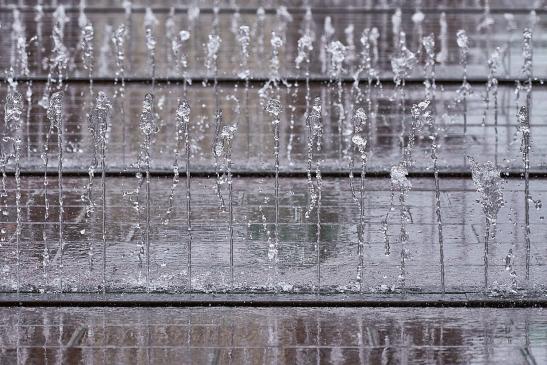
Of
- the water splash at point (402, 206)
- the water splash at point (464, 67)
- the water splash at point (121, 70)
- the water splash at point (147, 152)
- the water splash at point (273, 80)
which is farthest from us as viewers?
the water splash at point (273, 80)

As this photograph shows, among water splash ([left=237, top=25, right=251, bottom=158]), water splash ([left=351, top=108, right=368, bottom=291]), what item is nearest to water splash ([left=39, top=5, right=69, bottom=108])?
water splash ([left=237, top=25, right=251, bottom=158])

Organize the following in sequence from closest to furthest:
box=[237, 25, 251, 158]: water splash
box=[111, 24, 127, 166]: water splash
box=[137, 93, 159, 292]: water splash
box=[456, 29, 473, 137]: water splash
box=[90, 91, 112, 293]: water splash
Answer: box=[137, 93, 159, 292]: water splash, box=[90, 91, 112, 293]: water splash, box=[111, 24, 127, 166]: water splash, box=[237, 25, 251, 158]: water splash, box=[456, 29, 473, 137]: water splash

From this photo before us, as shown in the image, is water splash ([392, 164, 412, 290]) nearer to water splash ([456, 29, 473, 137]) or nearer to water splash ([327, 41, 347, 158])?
water splash ([327, 41, 347, 158])

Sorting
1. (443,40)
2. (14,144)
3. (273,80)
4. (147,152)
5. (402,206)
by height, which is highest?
(443,40)

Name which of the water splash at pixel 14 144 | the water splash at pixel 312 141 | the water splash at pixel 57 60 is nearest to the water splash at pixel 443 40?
the water splash at pixel 57 60

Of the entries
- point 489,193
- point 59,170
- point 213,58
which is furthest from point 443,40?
point 489,193

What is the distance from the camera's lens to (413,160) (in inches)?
427

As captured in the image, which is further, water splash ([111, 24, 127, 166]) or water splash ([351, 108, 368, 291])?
water splash ([111, 24, 127, 166])

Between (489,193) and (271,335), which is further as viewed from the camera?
(489,193)

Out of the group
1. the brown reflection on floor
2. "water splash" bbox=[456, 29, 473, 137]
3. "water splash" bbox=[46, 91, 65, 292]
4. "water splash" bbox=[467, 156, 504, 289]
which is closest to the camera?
the brown reflection on floor

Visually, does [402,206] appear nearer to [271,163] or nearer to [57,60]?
[271,163]

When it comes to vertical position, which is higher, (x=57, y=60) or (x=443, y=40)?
(x=443, y=40)

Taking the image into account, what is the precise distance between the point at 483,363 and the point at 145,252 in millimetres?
2442

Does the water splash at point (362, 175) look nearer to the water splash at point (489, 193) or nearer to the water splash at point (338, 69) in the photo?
the water splash at point (338, 69)
